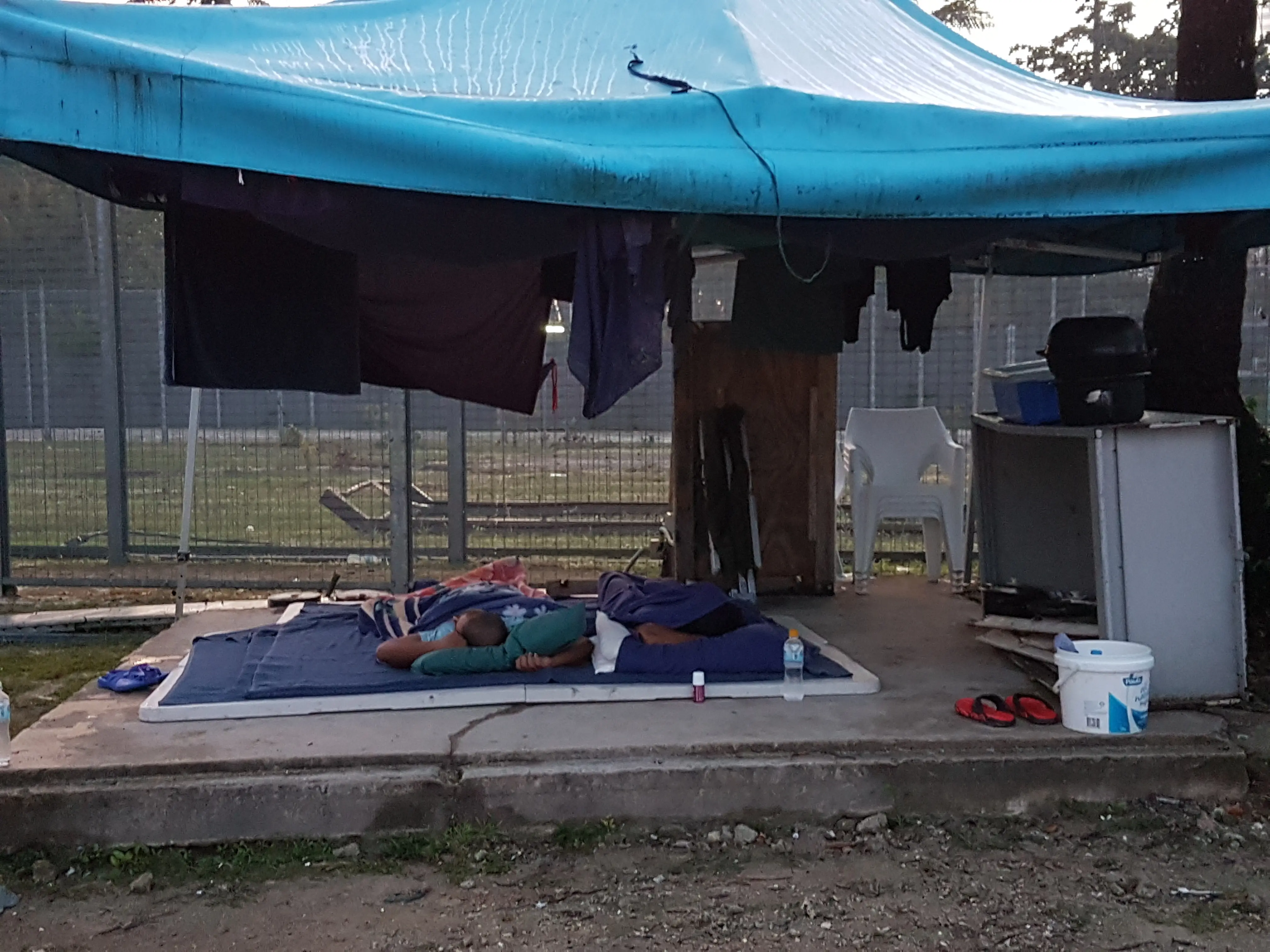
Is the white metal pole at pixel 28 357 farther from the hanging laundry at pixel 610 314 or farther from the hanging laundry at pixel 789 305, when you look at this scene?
the hanging laundry at pixel 610 314

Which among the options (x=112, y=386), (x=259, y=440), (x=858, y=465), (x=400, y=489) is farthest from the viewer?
(x=259, y=440)

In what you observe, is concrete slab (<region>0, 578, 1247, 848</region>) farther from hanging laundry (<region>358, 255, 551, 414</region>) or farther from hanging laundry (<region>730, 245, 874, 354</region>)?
hanging laundry (<region>730, 245, 874, 354</region>)

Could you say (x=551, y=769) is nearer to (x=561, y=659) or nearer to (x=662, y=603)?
(x=561, y=659)

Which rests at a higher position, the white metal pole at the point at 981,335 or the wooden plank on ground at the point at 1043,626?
the white metal pole at the point at 981,335

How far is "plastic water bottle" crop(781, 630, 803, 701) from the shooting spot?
4.53m

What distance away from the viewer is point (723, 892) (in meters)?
3.33

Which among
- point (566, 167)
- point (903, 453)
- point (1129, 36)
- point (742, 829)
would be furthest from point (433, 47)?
point (1129, 36)

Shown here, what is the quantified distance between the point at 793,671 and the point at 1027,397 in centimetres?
172

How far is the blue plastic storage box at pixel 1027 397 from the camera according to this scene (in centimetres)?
494

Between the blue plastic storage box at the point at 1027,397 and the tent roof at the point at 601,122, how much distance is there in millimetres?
1250

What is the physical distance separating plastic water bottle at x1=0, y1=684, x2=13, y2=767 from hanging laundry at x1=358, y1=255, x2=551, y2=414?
2.69m

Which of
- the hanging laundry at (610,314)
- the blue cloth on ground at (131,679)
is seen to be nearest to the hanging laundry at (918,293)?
Result: the hanging laundry at (610,314)

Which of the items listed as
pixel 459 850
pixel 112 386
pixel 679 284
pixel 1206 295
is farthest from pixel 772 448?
pixel 112 386

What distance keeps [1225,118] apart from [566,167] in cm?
233
